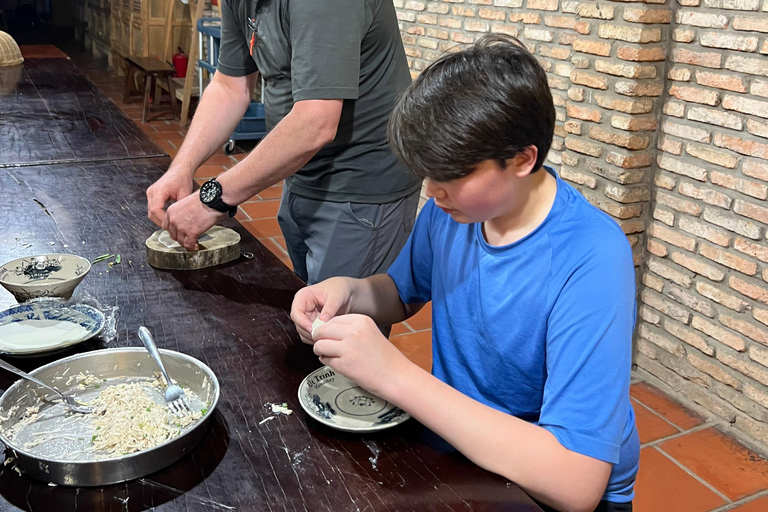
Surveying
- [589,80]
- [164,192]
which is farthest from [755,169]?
[164,192]

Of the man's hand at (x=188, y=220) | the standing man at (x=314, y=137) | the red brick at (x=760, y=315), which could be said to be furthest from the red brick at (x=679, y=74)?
the man's hand at (x=188, y=220)

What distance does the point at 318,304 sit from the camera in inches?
52.4

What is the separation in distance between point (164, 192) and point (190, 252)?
26cm

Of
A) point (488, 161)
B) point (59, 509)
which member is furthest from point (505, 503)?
point (59, 509)

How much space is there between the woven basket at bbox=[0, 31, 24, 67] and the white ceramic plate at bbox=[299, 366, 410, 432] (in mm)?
3990

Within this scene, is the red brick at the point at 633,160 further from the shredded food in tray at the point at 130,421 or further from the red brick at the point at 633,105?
the shredded food in tray at the point at 130,421

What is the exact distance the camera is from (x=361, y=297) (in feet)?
4.61

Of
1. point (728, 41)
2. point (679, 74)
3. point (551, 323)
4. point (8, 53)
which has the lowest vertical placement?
point (551, 323)

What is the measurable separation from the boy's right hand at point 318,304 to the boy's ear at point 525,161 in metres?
0.44

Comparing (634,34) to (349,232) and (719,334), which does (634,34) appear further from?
(349,232)

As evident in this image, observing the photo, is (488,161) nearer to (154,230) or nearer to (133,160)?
(154,230)

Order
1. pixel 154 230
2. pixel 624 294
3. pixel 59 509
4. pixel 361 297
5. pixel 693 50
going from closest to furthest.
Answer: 1. pixel 59 509
2. pixel 624 294
3. pixel 361 297
4. pixel 154 230
5. pixel 693 50

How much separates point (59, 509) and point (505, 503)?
59 centimetres

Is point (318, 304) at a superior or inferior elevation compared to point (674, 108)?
inferior
